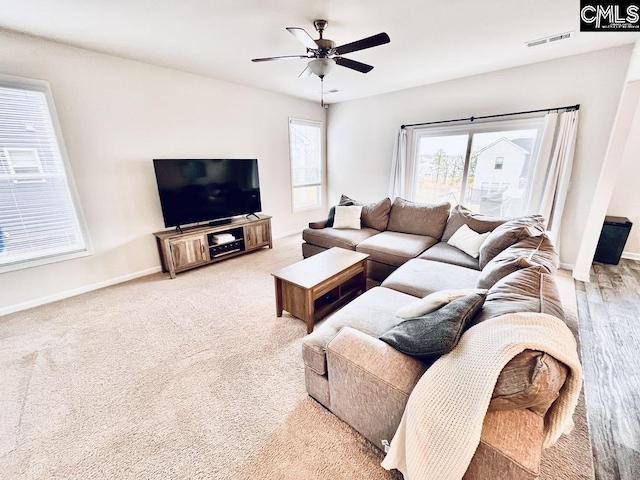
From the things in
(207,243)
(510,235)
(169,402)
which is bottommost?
(169,402)

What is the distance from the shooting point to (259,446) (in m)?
1.36

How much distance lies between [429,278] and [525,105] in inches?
118

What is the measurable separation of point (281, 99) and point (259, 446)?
4.87 m

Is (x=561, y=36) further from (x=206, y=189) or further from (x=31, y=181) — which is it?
(x=31, y=181)

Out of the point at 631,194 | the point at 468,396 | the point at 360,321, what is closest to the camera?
the point at 468,396

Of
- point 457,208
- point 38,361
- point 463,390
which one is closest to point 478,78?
point 457,208

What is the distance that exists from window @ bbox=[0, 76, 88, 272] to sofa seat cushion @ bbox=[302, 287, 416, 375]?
10.3ft

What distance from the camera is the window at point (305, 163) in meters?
5.09

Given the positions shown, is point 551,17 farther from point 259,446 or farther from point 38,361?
point 38,361

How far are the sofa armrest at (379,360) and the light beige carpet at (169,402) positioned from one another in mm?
498

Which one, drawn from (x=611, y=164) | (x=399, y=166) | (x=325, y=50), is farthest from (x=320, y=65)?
(x=611, y=164)

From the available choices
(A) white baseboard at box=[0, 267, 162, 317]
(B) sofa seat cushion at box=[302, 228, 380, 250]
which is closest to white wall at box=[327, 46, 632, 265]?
(B) sofa seat cushion at box=[302, 228, 380, 250]

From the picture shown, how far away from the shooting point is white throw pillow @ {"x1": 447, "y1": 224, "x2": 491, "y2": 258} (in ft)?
8.71

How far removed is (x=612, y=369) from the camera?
1821mm
